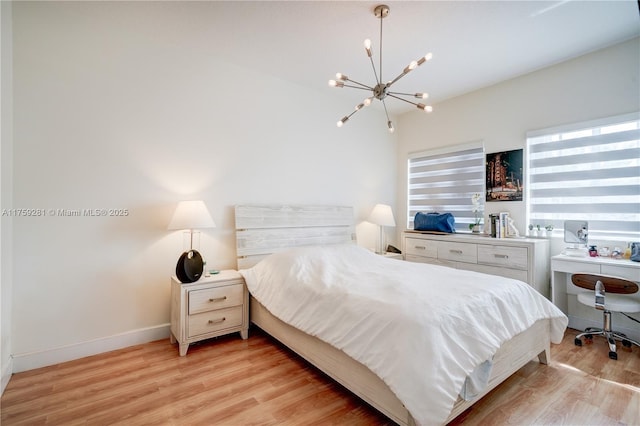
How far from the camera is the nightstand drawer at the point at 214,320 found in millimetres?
2461

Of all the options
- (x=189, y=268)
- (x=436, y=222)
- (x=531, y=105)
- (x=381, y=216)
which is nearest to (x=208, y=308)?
(x=189, y=268)

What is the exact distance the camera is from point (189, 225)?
2.46 metres

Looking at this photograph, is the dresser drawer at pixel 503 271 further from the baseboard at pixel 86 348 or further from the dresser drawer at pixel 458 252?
the baseboard at pixel 86 348

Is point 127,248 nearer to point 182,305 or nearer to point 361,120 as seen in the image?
point 182,305

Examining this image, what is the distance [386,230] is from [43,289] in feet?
12.9

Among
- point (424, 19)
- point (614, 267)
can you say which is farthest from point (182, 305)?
point (614, 267)

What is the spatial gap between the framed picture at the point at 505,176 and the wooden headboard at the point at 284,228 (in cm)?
182

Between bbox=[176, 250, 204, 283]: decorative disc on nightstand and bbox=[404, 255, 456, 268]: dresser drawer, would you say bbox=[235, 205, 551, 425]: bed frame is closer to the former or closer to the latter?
bbox=[176, 250, 204, 283]: decorative disc on nightstand

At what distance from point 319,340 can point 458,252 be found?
2302 mm

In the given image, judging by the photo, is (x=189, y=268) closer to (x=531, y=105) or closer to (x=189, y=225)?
(x=189, y=225)

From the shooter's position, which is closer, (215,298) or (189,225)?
(189,225)

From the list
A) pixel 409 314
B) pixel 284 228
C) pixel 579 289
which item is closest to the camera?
pixel 409 314

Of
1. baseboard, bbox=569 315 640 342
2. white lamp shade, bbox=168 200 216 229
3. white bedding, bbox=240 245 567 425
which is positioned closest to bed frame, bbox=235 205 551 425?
white bedding, bbox=240 245 567 425

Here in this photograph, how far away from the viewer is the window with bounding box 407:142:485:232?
3.85 meters
